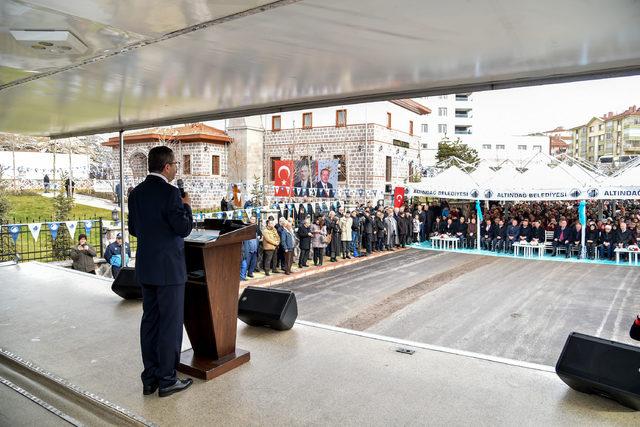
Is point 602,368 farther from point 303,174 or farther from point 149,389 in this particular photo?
point 303,174

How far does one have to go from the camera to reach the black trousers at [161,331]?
9.98 ft

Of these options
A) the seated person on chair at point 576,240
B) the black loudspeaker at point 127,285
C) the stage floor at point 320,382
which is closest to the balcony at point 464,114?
the seated person on chair at point 576,240

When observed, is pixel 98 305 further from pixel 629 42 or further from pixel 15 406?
pixel 629 42

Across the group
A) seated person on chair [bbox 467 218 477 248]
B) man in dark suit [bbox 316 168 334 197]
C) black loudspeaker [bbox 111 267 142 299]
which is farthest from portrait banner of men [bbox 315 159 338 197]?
black loudspeaker [bbox 111 267 142 299]

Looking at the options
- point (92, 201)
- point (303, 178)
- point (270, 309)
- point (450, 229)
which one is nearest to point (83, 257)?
point (270, 309)

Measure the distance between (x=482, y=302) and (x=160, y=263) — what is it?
29.0 ft

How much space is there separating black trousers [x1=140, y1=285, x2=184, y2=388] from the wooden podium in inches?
10.5

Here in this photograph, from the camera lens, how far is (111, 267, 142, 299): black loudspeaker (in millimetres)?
5430

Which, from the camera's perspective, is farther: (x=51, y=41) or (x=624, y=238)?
(x=624, y=238)

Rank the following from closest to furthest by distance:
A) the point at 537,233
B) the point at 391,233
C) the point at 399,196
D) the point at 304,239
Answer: the point at 304,239, the point at 537,233, the point at 391,233, the point at 399,196

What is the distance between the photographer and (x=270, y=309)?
443 cm

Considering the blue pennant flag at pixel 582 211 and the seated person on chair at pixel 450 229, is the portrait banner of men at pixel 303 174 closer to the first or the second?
the seated person on chair at pixel 450 229

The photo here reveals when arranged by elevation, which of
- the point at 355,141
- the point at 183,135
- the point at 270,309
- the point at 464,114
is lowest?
the point at 270,309

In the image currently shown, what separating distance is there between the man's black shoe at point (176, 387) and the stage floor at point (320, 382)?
42 millimetres
